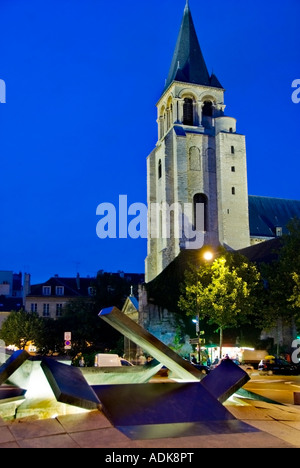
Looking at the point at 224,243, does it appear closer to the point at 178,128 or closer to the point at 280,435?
the point at 178,128

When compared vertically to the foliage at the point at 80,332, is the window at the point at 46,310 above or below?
above

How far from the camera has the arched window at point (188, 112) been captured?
70875 mm

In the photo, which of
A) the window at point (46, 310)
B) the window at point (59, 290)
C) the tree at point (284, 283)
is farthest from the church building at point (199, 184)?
the tree at point (284, 283)

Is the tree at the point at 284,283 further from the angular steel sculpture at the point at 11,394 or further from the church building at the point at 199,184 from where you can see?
the angular steel sculpture at the point at 11,394

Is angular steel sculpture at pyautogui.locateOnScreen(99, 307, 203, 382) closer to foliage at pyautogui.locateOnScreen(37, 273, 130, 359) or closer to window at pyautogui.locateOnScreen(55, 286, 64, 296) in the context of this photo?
foliage at pyautogui.locateOnScreen(37, 273, 130, 359)

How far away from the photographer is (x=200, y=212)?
65.8 metres

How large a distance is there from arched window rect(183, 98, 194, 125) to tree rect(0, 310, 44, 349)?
3248cm

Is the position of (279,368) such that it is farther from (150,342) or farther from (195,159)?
(195,159)

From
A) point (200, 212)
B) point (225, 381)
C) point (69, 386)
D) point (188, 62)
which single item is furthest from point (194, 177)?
point (69, 386)

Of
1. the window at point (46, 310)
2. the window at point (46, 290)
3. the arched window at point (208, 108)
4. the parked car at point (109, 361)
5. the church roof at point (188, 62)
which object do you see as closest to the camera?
the parked car at point (109, 361)

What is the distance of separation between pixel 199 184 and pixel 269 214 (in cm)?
1066

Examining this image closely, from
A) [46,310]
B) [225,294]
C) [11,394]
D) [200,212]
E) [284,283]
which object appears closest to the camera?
[11,394]

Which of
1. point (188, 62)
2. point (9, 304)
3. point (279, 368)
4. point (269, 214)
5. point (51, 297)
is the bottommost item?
point (279, 368)
